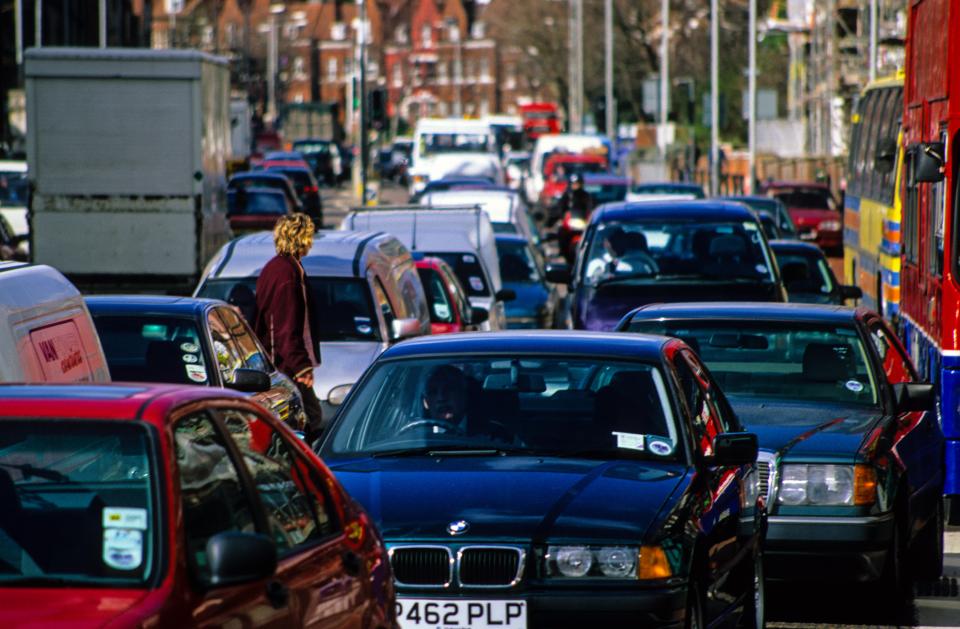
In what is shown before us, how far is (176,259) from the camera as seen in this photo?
2455 cm

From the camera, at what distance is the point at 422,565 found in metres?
6.87

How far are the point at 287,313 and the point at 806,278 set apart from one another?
7.49 metres

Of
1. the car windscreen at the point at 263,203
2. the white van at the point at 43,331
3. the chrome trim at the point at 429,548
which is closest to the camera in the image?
the chrome trim at the point at 429,548

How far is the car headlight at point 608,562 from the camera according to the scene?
264 inches

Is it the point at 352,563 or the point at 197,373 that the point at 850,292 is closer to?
the point at 197,373

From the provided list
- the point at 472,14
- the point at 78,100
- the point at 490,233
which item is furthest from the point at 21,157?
the point at 472,14

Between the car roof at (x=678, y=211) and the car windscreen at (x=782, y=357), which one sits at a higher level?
the car roof at (x=678, y=211)

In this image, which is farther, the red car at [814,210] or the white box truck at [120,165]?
the red car at [814,210]

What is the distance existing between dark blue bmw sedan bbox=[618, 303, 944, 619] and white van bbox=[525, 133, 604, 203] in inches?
2042

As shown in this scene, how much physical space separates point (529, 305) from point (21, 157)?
77.5ft

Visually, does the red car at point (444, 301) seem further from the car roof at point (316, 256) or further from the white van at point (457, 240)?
the car roof at point (316, 256)

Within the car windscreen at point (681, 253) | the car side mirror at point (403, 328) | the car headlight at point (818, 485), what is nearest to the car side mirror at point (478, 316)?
the car windscreen at point (681, 253)

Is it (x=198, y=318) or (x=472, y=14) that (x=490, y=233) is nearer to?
(x=198, y=318)

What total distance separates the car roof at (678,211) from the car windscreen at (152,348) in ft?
22.2
